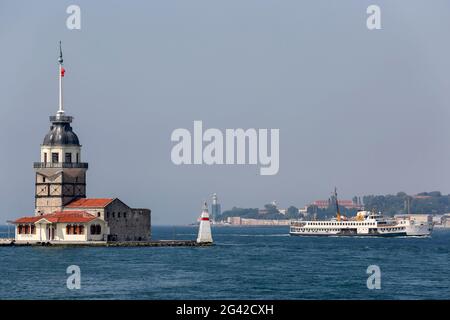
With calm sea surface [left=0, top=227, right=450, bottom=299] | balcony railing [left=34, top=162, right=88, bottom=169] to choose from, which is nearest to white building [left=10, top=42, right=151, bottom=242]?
balcony railing [left=34, top=162, right=88, bottom=169]

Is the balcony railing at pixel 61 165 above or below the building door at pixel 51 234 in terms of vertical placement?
above

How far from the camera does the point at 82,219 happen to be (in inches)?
4956

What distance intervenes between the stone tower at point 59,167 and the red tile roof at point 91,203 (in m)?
1.53

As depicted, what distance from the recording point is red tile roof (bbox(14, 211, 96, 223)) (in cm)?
12588

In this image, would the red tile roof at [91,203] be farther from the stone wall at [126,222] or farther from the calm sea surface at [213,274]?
the calm sea surface at [213,274]

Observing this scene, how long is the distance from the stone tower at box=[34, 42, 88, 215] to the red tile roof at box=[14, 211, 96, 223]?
214 cm

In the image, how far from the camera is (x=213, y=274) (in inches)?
3455

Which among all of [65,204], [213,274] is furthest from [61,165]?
[213,274]

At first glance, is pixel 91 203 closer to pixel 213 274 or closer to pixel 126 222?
pixel 126 222

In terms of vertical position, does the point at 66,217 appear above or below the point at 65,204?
below

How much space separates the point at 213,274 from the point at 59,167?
156ft

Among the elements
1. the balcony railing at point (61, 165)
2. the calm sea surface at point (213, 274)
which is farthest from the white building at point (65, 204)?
the calm sea surface at point (213, 274)

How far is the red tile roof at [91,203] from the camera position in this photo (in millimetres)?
127688
